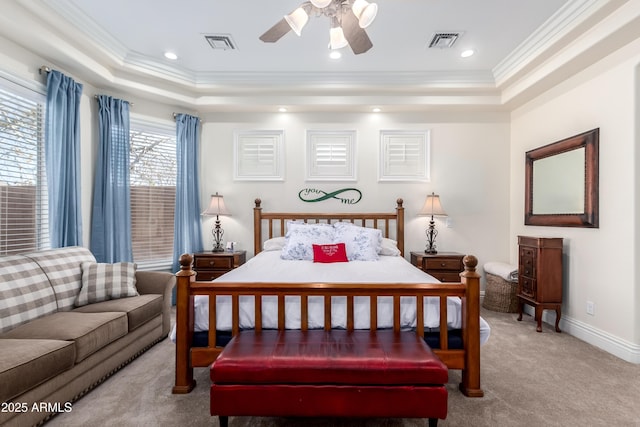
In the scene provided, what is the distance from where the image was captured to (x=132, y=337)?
2.46 meters

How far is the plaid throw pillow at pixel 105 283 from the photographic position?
8.34ft

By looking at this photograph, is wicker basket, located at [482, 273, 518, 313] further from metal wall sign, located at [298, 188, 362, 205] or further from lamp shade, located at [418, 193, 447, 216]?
metal wall sign, located at [298, 188, 362, 205]

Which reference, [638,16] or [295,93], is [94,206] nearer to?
[295,93]

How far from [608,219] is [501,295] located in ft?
4.79

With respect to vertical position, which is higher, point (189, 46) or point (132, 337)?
point (189, 46)

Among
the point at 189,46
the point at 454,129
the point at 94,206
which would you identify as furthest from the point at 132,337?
the point at 454,129

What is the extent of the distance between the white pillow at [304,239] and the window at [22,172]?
7.69 feet

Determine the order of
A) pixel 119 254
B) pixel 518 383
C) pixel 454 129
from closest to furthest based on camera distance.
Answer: pixel 518 383 < pixel 119 254 < pixel 454 129

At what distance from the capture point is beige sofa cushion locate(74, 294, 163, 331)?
239 centimetres

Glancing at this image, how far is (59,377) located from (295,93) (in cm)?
357

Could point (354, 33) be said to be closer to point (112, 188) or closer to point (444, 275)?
point (444, 275)

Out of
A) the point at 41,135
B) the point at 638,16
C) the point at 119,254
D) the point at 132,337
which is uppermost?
the point at 638,16

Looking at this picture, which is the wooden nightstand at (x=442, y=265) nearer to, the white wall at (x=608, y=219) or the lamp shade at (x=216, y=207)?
the white wall at (x=608, y=219)

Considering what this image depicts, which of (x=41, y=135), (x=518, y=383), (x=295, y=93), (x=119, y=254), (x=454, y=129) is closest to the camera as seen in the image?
(x=518, y=383)
